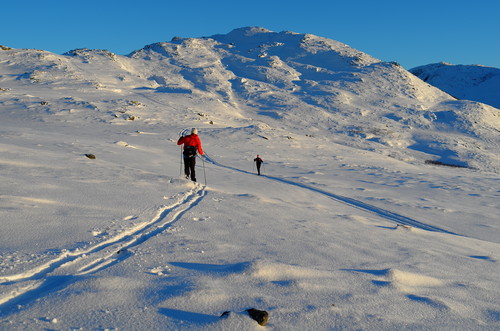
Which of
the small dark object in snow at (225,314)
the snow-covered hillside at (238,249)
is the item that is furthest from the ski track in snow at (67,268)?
the small dark object in snow at (225,314)

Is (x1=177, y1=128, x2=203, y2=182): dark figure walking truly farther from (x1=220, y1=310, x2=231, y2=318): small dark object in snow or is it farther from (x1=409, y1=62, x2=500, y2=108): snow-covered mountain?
(x1=409, y1=62, x2=500, y2=108): snow-covered mountain

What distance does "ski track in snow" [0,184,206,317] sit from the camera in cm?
302

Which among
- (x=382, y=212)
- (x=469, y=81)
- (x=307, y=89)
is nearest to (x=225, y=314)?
(x=382, y=212)

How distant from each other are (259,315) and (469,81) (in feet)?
541

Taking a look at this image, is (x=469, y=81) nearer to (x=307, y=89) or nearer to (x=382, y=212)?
(x=307, y=89)

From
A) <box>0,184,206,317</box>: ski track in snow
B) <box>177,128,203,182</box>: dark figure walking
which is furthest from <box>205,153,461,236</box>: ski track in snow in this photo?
<box>0,184,206,317</box>: ski track in snow

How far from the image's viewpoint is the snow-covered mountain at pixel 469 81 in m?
119

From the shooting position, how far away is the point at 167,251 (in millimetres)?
4312

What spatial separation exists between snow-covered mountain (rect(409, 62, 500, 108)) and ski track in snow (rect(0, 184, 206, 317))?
13499 cm

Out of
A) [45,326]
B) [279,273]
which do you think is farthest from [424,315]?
[45,326]

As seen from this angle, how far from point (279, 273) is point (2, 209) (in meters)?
4.72

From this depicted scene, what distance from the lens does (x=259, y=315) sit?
110 inches

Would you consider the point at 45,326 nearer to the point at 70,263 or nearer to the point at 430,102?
the point at 70,263

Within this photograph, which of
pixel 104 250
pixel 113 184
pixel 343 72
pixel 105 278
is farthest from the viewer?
pixel 343 72
